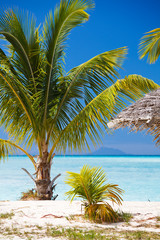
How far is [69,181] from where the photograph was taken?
4949mm

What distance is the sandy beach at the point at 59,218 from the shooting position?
4.23 meters

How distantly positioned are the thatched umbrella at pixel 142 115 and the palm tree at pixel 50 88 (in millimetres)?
1823

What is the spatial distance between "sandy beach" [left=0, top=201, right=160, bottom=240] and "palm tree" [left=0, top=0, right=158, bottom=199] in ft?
4.89

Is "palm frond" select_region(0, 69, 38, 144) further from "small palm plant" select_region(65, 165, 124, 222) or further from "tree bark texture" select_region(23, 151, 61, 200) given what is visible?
"small palm plant" select_region(65, 165, 124, 222)

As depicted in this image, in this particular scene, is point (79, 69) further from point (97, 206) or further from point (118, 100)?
point (97, 206)

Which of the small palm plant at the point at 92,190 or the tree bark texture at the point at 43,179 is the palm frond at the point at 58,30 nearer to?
the tree bark texture at the point at 43,179

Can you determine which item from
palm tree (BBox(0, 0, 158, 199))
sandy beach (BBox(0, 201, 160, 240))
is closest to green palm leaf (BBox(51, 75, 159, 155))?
palm tree (BBox(0, 0, 158, 199))

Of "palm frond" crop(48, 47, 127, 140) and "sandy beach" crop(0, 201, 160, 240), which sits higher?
"palm frond" crop(48, 47, 127, 140)

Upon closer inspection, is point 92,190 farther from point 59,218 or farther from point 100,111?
point 100,111

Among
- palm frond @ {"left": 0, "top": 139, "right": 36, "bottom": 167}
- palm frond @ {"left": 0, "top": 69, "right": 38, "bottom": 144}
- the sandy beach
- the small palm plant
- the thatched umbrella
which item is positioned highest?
palm frond @ {"left": 0, "top": 69, "right": 38, "bottom": 144}

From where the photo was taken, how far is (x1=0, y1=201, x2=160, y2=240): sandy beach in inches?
167

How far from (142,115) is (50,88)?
354 centimetres

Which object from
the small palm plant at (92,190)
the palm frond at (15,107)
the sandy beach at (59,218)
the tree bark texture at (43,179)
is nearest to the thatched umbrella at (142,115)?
the small palm plant at (92,190)

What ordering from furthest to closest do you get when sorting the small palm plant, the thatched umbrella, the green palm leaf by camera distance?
the green palm leaf, the small palm plant, the thatched umbrella
